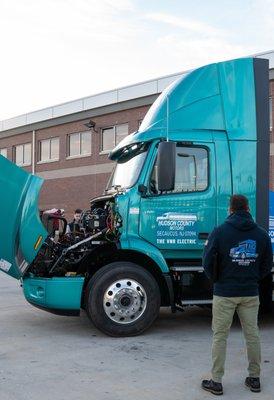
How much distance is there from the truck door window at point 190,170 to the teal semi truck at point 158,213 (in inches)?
0.5

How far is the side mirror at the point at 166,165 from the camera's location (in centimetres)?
718

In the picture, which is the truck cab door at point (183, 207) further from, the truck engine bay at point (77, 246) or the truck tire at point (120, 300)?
the truck tire at point (120, 300)

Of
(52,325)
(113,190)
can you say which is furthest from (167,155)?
(52,325)

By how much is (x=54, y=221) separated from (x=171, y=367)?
3.03 metres

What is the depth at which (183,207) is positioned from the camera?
24.6ft

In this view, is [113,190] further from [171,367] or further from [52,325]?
[171,367]

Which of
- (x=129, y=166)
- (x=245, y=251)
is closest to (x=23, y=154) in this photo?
(x=129, y=166)

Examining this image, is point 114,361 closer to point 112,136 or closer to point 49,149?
point 112,136

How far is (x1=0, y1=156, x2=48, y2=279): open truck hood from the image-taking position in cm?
724

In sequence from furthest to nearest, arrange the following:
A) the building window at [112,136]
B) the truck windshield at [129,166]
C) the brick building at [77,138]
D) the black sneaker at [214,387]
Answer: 1. the building window at [112,136]
2. the brick building at [77,138]
3. the truck windshield at [129,166]
4. the black sneaker at [214,387]

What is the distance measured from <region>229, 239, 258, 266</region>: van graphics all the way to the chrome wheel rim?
2593 millimetres

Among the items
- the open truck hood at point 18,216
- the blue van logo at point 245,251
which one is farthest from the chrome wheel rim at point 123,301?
the blue van logo at point 245,251

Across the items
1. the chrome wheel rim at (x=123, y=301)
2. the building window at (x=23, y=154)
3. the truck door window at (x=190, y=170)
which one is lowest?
the chrome wheel rim at (x=123, y=301)

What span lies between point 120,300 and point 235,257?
8.91 ft
